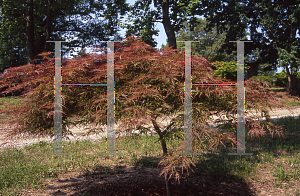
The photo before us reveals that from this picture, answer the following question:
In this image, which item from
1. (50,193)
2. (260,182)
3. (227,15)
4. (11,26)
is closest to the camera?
(50,193)

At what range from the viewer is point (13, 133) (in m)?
2.88

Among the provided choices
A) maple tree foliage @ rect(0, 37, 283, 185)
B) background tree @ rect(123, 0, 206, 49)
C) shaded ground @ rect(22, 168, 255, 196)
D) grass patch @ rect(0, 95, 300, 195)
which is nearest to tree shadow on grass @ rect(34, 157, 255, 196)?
shaded ground @ rect(22, 168, 255, 196)

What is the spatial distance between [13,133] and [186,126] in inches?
85.6

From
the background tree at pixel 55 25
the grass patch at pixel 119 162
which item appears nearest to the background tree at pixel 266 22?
the background tree at pixel 55 25

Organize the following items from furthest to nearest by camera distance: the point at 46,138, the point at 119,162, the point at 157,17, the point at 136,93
→ 1. the point at 157,17
2. the point at 46,138
3. the point at 119,162
4. the point at 136,93

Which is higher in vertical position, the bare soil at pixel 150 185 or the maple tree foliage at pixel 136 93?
the maple tree foliage at pixel 136 93

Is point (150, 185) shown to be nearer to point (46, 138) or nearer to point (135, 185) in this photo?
point (135, 185)

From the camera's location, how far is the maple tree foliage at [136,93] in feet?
8.63

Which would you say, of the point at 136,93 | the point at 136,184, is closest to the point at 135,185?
the point at 136,184

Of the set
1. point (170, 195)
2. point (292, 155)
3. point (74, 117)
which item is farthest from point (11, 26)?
point (292, 155)

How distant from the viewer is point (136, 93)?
2553 mm

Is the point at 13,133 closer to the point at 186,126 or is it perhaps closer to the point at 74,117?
the point at 74,117

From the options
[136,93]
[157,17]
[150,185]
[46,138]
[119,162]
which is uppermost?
[157,17]

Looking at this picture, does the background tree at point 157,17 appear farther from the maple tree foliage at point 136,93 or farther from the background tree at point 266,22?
the maple tree foliage at point 136,93
